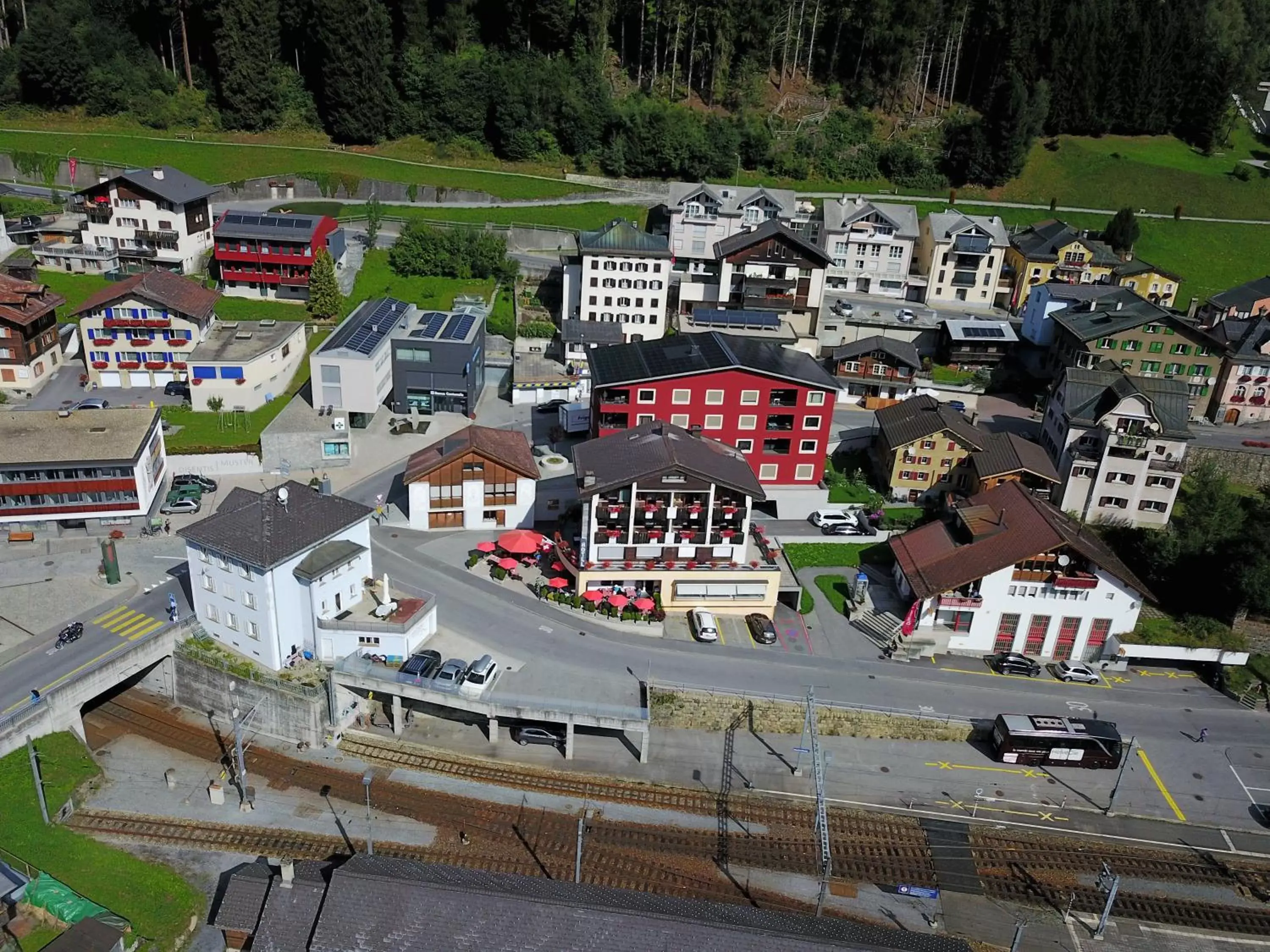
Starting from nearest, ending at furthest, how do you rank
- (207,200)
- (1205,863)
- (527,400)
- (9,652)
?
(1205,863)
(9,652)
(527,400)
(207,200)

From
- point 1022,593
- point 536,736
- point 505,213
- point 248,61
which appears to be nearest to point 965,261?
point 505,213

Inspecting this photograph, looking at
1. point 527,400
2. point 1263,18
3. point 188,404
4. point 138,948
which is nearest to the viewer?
point 138,948

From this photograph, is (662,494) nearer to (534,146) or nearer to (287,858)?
(287,858)

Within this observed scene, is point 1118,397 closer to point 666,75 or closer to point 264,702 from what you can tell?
point 264,702

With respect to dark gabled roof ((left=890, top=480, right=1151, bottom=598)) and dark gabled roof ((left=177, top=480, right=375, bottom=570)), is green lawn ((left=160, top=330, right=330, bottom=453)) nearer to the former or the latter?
dark gabled roof ((left=177, top=480, right=375, bottom=570))

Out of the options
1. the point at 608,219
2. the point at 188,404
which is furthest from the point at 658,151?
the point at 188,404

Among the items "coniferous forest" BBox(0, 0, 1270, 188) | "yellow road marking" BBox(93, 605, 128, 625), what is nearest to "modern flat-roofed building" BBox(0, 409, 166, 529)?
"yellow road marking" BBox(93, 605, 128, 625)
